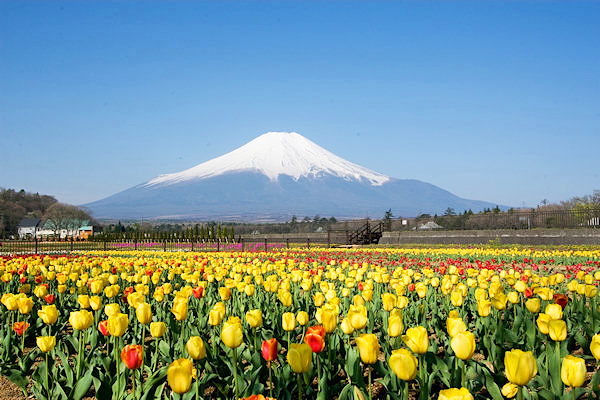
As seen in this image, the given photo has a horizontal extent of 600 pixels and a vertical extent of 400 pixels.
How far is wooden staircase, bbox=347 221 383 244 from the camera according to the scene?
37.7 metres

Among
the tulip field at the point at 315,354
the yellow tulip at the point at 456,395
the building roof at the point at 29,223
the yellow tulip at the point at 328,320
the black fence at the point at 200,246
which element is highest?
the building roof at the point at 29,223

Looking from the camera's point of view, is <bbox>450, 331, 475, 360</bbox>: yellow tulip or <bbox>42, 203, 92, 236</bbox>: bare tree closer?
<bbox>450, 331, 475, 360</bbox>: yellow tulip

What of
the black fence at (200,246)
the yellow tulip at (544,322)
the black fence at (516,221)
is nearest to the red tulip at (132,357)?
the yellow tulip at (544,322)

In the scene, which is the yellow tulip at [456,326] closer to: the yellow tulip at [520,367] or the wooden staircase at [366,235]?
the yellow tulip at [520,367]

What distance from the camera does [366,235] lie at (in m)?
37.9

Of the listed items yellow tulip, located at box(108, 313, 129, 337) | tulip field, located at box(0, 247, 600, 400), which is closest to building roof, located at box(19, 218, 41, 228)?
tulip field, located at box(0, 247, 600, 400)

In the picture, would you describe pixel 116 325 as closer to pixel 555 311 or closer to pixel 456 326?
pixel 456 326

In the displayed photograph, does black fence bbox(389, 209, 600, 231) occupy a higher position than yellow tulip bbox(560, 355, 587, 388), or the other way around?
black fence bbox(389, 209, 600, 231)

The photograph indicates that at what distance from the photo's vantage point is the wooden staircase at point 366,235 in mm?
37688

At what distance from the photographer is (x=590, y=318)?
18.6 feet

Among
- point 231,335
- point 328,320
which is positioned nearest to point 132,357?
point 231,335

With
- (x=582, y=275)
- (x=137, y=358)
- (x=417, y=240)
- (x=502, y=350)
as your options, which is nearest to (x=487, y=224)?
(x=417, y=240)

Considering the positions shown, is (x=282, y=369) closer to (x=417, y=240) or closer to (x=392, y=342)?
(x=392, y=342)

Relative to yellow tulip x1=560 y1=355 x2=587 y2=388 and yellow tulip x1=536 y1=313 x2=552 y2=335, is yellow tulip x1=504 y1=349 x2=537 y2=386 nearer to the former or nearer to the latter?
yellow tulip x1=560 y1=355 x2=587 y2=388
